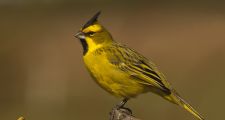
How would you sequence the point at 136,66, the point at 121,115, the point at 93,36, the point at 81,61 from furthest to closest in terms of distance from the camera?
the point at 81,61 → the point at 93,36 → the point at 136,66 → the point at 121,115

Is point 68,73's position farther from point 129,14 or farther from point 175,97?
point 175,97

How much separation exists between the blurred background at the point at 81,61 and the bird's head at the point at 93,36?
17.1 feet

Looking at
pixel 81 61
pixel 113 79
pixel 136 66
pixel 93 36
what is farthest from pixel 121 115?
pixel 81 61

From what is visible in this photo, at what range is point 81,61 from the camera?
56.5ft

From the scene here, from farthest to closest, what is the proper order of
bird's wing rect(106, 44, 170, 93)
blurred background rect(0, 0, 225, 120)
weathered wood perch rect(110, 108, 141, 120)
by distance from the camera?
blurred background rect(0, 0, 225, 120) < bird's wing rect(106, 44, 170, 93) < weathered wood perch rect(110, 108, 141, 120)

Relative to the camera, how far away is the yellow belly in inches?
334

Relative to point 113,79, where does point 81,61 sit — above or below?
below

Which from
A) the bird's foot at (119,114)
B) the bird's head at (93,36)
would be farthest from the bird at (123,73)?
the bird's foot at (119,114)

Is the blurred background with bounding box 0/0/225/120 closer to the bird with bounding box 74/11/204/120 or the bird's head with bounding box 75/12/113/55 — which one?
the bird's head with bounding box 75/12/113/55

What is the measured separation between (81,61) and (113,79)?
877 cm

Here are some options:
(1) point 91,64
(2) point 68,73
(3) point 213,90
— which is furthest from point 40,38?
(1) point 91,64

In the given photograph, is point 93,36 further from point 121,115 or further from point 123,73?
point 121,115

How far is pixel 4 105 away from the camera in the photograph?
1614cm

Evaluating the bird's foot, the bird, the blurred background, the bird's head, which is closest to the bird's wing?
the bird
